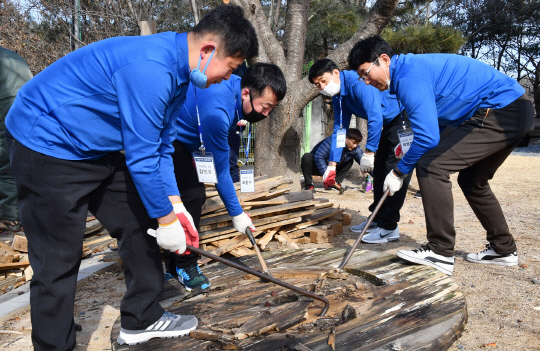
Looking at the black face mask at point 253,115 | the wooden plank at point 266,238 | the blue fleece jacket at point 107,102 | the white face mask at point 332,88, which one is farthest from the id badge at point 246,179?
the blue fleece jacket at point 107,102

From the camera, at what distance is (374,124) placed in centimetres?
434

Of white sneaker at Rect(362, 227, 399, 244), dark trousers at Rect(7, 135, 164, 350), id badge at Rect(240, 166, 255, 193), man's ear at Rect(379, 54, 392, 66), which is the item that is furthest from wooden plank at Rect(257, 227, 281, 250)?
dark trousers at Rect(7, 135, 164, 350)

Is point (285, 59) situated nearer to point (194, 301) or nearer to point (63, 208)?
point (194, 301)


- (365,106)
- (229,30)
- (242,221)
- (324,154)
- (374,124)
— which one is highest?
(229,30)

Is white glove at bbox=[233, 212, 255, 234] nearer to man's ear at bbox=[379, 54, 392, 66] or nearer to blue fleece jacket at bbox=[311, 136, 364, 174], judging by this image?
man's ear at bbox=[379, 54, 392, 66]

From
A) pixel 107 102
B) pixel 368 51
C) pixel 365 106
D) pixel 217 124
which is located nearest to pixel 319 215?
pixel 365 106

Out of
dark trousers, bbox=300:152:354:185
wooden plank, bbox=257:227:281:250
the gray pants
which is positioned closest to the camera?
wooden plank, bbox=257:227:281:250

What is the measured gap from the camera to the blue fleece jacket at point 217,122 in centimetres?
286

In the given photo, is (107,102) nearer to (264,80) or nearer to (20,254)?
(264,80)

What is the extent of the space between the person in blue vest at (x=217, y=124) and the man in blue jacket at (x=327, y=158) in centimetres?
469

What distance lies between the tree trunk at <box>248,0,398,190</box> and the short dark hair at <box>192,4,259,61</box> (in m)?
4.33

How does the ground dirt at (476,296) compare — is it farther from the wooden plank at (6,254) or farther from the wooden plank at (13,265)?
the wooden plank at (6,254)

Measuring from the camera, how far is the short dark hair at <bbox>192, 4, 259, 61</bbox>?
6.45ft

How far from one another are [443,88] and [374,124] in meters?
1.14
